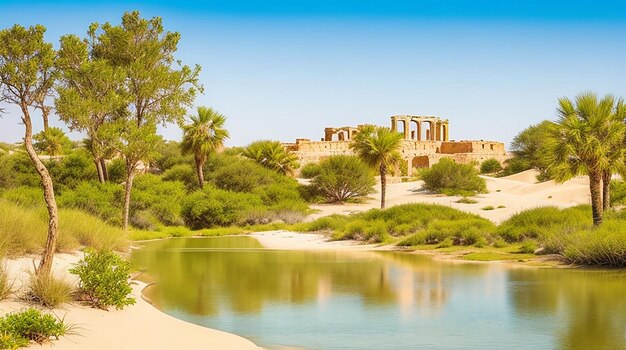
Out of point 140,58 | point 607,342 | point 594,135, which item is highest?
point 140,58

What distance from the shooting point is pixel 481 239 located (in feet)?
77.7

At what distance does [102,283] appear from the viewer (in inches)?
423

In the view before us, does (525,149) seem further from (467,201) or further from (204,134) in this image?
(204,134)

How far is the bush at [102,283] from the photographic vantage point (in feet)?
35.2

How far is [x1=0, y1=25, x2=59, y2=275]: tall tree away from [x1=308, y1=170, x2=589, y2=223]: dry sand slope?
24098 mm

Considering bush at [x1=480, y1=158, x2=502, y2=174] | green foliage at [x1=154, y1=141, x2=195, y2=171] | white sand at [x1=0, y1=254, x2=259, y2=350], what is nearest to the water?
white sand at [x1=0, y1=254, x2=259, y2=350]

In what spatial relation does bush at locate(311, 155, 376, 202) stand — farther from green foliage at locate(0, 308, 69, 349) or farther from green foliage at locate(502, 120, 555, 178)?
green foliage at locate(0, 308, 69, 349)

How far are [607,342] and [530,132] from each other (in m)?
54.3

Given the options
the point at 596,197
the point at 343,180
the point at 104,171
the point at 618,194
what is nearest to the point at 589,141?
the point at 596,197

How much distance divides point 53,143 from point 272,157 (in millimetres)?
16638

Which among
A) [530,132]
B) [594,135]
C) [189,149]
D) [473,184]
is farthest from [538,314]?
[530,132]

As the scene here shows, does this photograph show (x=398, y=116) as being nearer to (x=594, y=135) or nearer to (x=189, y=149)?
(x=189, y=149)

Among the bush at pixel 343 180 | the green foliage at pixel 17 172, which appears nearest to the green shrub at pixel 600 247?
the bush at pixel 343 180

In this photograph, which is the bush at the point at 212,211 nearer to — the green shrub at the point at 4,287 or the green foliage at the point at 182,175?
the green foliage at the point at 182,175
